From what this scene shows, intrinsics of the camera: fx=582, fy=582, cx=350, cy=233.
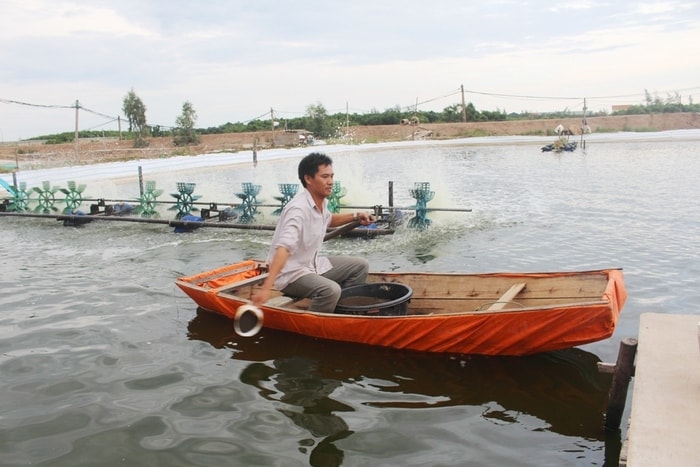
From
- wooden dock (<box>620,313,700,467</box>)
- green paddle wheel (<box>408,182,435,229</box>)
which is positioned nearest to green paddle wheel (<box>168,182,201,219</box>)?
green paddle wheel (<box>408,182,435,229</box>)

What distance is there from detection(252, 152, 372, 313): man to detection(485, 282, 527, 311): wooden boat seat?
1.62 meters

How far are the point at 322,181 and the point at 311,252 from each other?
0.89 metres

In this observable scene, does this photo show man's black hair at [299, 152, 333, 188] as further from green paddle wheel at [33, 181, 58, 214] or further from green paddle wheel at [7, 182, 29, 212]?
green paddle wheel at [7, 182, 29, 212]

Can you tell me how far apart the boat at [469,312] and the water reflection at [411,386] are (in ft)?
0.57

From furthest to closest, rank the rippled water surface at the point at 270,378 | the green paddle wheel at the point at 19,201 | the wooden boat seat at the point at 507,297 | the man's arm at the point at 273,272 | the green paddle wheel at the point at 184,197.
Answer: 1. the green paddle wheel at the point at 19,201
2. the green paddle wheel at the point at 184,197
3. the wooden boat seat at the point at 507,297
4. the man's arm at the point at 273,272
5. the rippled water surface at the point at 270,378

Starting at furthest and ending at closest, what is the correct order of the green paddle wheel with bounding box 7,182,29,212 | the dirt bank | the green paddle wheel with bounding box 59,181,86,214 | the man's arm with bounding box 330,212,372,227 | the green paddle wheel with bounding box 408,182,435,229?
the dirt bank
the green paddle wheel with bounding box 7,182,29,212
the green paddle wheel with bounding box 59,181,86,214
the green paddle wheel with bounding box 408,182,435,229
the man's arm with bounding box 330,212,372,227

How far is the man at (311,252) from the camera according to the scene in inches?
231

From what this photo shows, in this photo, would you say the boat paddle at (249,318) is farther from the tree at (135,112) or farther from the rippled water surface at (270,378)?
the tree at (135,112)

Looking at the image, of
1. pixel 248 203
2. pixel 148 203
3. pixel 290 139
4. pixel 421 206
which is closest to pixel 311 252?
pixel 421 206

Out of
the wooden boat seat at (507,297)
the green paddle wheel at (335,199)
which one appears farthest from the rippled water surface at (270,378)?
the green paddle wheel at (335,199)

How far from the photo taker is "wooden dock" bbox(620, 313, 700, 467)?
3084mm

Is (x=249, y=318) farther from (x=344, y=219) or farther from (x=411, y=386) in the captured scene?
(x=411, y=386)

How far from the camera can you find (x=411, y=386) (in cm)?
569

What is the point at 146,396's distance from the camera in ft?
18.4
